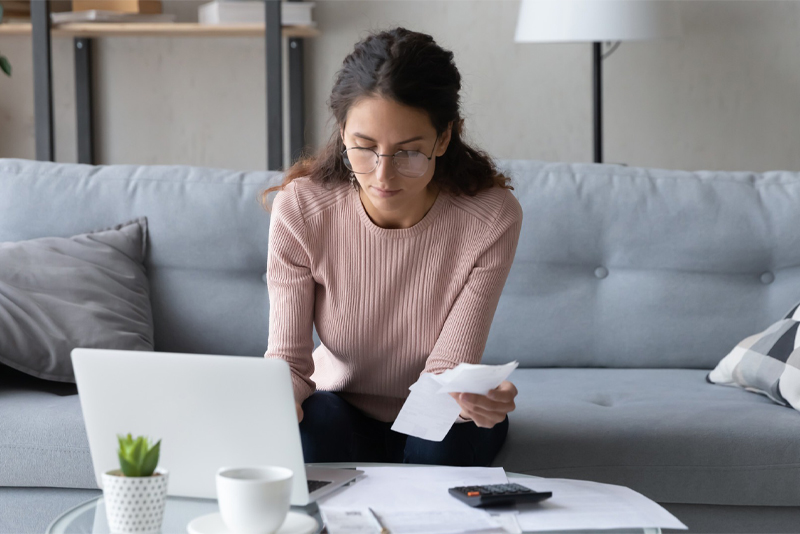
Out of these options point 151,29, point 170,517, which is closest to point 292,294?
point 170,517

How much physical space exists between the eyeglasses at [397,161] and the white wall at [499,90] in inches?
64.3

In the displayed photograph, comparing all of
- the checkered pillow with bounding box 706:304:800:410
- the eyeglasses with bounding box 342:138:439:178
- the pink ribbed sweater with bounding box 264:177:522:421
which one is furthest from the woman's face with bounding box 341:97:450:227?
the checkered pillow with bounding box 706:304:800:410

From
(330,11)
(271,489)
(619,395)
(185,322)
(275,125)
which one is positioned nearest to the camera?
(271,489)

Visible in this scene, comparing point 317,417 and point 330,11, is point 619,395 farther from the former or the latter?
point 330,11

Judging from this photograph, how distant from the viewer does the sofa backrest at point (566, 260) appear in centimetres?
184

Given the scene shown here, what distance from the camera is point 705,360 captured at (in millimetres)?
1848

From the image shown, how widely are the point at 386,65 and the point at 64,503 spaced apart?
0.88 meters

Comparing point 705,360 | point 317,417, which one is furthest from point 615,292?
point 317,417

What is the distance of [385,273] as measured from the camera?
1.33 meters

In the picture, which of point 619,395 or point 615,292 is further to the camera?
point 615,292

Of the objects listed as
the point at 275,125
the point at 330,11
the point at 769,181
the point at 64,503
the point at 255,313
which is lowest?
the point at 64,503

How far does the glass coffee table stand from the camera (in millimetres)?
857

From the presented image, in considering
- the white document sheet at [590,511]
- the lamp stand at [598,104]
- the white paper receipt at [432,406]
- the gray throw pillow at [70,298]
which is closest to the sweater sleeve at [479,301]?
the white paper receipt at [432,406]

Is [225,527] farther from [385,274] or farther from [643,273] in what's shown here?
[643,273]
